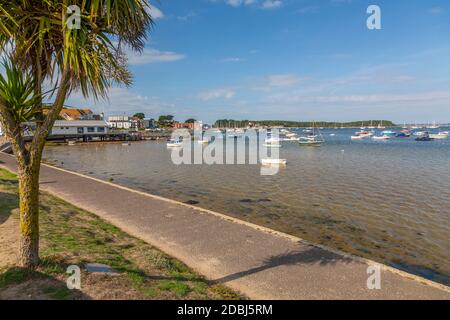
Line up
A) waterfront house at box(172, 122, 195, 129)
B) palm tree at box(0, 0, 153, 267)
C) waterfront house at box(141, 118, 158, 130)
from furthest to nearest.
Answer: waterfront house at box(172, 122, 195, 129), waterfront house at box(141, 118, 158, 130), palm tree at box(0, 0, 153, 267)

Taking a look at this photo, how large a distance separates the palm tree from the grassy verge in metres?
0.53

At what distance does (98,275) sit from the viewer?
5.30 metres

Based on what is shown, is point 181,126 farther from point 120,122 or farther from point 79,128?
point 79,128

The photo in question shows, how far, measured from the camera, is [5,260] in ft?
18.1

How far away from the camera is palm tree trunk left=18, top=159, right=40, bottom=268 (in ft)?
15.2

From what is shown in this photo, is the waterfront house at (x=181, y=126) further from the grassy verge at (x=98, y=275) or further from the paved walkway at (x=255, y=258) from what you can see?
the grassy verge at (x=98, y=275)

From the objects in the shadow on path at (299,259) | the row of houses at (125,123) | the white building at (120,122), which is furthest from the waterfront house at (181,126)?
the shadow on path at (299,259)

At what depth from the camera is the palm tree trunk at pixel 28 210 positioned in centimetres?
464

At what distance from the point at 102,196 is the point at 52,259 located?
867 centimetres

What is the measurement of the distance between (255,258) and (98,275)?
3501 mm

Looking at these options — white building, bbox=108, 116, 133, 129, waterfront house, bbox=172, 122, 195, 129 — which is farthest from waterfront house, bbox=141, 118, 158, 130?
white building, bbox=108, 116, 133, 129

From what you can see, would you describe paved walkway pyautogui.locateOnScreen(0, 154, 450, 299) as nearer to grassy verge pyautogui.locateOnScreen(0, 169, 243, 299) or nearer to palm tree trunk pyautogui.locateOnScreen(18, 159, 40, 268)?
grassy verge pyautogui.locateOnScreen(0, 169, 243, 299)
